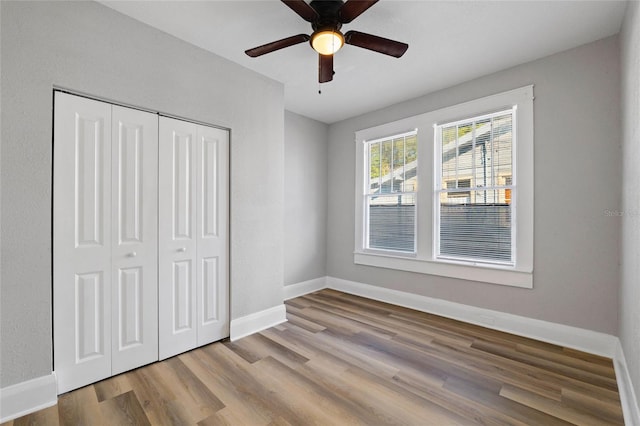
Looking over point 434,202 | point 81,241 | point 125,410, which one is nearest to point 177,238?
point 81,241

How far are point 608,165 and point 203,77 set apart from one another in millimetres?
3855

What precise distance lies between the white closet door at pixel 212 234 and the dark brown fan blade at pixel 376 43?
61.8 inches

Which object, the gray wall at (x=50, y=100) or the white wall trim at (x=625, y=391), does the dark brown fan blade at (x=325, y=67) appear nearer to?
the gray wall at (x=50, y=100)

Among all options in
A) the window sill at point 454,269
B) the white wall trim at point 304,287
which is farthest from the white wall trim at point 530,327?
the window sill at point 454,269

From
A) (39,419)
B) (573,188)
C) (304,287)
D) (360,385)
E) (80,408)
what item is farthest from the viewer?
(304,287)

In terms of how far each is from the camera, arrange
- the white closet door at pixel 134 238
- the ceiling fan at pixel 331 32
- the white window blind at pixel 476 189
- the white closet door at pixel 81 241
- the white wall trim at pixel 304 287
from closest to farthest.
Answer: the ceiling fan at pixel 331 32 → the white closet door at pixel 81 241 → the white closet door at pixel 134 238 → the white window blind at pixel 476 189 → the white wall trim at pixel 304 287

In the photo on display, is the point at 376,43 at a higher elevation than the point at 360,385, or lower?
higher

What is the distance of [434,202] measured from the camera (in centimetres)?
368

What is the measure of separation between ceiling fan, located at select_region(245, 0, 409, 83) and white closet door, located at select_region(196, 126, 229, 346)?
3.39 ft

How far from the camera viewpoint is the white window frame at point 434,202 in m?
2.96

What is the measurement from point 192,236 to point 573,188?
3710mm

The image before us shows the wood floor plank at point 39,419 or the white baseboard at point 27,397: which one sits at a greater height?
the white baseboard at point 27,397

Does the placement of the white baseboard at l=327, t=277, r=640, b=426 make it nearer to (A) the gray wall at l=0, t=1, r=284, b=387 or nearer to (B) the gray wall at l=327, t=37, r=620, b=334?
(B) the gray wall at l=327, t=37, r=620, b=334

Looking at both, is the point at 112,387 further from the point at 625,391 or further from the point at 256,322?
the point at 625,391
